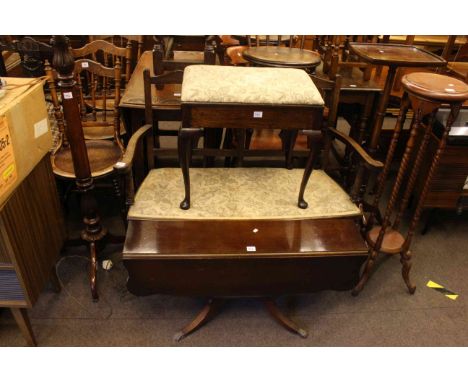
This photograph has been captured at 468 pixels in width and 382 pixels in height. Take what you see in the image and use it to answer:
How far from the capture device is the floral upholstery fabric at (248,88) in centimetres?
142

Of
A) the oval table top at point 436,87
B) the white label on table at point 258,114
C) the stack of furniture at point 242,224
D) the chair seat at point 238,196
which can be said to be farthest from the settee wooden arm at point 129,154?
the oval table top at point 436,87

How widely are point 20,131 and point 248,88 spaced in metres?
0.81

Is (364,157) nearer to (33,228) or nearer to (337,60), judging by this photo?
(337,60)

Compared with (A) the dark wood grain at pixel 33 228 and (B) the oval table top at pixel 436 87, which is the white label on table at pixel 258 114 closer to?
(B) the oval table top at pixel 436 87

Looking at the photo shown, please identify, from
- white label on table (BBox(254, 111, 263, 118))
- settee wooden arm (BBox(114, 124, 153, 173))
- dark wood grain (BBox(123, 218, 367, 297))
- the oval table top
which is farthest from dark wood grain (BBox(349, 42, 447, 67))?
settee wooden arm (BBox(114, 124, 153, 173))

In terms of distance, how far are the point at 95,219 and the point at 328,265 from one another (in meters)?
1.12

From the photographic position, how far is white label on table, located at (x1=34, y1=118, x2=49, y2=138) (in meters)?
1.44

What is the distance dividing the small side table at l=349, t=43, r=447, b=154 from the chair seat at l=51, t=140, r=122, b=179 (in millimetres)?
1327

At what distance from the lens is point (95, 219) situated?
1904 millimetres

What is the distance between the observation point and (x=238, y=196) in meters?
1.67

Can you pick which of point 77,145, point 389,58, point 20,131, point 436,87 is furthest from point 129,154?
point 389,58

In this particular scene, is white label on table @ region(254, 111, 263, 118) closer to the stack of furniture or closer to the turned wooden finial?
the stack of furniture
